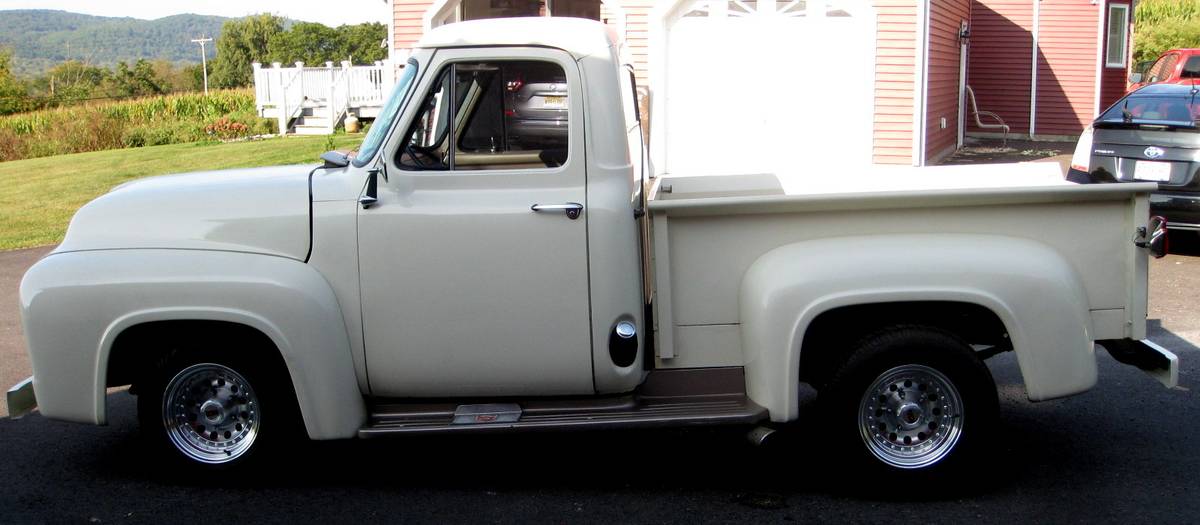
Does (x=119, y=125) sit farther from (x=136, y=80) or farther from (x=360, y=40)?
(x=360, y=40)

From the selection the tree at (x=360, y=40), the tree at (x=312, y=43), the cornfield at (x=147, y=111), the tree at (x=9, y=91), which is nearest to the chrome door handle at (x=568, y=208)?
the cornfield at (x=147, y=111)

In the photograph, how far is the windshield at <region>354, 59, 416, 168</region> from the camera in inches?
199

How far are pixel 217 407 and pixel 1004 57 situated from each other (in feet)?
75.0

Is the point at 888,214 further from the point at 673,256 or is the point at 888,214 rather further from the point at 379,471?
the point at 379,471

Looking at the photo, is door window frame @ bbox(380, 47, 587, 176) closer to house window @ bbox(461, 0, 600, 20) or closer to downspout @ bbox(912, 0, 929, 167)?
downspout @ bbox(912, 0, 929, 167)

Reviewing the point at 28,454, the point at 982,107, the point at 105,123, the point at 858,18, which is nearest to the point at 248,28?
the point at 105,123

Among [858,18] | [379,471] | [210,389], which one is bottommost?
[379,471]

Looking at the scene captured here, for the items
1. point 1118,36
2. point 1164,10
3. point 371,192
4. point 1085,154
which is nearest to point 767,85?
point 1085,154

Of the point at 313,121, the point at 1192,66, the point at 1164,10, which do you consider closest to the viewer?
the point at 1192,66

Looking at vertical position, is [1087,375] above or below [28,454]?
above

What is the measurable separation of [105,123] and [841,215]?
27.9 meters

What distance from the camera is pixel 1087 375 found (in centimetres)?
491

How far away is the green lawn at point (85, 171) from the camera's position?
48.8 feet

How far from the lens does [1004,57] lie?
81.8ft
